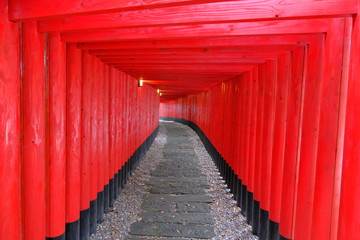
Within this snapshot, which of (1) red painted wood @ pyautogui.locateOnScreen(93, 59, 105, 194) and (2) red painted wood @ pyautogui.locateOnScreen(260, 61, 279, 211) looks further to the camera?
(1) red painted wood @ pyautogui.locateOnScreen(93, 59, 105, 194)

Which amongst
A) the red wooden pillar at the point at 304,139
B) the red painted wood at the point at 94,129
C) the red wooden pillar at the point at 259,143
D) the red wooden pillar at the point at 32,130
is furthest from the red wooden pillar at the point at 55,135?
the red wooden pillar at the point at 259,143

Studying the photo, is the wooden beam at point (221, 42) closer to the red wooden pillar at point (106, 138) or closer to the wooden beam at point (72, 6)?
the wooden beam at point (72, 6)

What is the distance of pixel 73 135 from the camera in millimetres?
3219

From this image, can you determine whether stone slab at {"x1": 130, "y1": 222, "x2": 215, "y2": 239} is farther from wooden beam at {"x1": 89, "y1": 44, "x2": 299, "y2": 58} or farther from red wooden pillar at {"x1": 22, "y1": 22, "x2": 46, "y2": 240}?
wooden beam at {"x1": 89, "y1": 44, "x2": 299, "y2": 58}

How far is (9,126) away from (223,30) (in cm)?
195

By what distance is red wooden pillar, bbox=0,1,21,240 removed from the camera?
196 cm

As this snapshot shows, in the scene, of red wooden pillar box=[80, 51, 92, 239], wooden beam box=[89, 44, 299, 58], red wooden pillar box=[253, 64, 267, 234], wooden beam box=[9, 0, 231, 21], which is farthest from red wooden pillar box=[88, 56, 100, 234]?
red wooden pillar box=[253, 64, 267, 234]

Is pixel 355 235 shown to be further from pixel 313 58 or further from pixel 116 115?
pixel 116 115

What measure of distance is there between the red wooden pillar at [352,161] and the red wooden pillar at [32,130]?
251cm

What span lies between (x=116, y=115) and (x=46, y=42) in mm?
3017

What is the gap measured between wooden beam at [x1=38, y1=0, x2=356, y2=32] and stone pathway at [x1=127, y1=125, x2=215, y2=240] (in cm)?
315

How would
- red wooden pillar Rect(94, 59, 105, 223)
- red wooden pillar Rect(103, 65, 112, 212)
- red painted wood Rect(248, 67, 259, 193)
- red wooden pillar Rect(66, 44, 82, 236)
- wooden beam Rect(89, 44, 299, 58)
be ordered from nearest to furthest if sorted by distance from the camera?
wooden beam Rect(89, 44, 299, 58) < red wooden pillar Rect(66, 44, 82, 236) < red wooden pillar Rect(94, 59, 105, 223) < red painted wood Rect(248, 67, 259, 193) < red wooden pillar Rect(103, 65, 112, 212)

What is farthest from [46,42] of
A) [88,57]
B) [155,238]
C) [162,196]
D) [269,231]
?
[162,196]

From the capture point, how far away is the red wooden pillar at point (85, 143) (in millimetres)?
3588
